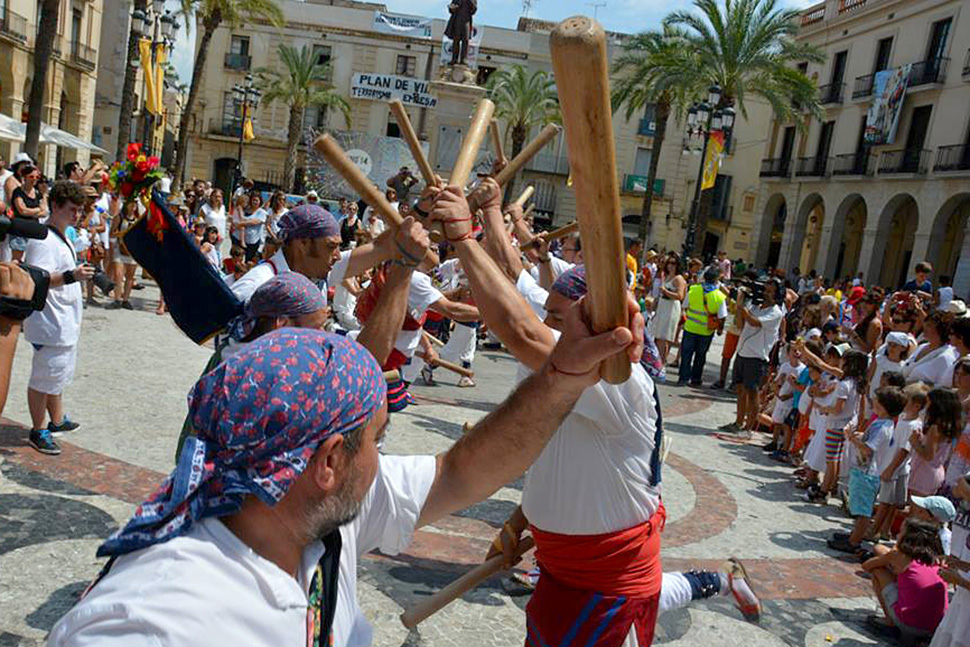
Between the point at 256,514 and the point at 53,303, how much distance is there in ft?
16.7

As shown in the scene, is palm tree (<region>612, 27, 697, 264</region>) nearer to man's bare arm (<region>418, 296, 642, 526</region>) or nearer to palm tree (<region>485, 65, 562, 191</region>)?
palm tree (<region>485, 65, 562, 191</region>)

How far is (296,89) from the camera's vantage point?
44.6m

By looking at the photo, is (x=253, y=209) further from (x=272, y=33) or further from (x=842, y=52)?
(x=272, y=33)

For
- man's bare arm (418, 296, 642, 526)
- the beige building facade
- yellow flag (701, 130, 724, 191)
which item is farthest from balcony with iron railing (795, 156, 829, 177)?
man's bare arm (418, 296, 642, 526)

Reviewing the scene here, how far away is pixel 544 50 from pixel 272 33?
16436mm

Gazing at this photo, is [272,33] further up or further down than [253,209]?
further up

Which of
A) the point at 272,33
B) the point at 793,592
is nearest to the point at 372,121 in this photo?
the point at 272,33

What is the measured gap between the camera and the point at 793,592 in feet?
17.2

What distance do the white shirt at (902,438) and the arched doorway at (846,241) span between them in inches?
1210

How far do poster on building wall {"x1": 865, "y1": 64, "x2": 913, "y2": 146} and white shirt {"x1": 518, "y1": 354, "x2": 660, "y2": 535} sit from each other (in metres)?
32.2

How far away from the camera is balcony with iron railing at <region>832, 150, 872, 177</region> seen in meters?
32.4

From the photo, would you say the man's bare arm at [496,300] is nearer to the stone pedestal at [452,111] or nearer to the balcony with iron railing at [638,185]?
the stone pedestal at [452,111]

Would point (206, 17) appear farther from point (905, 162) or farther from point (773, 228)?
point (773, 228)

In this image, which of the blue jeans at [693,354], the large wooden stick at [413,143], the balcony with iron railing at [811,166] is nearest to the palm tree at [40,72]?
the blue jeans at [693,354]
